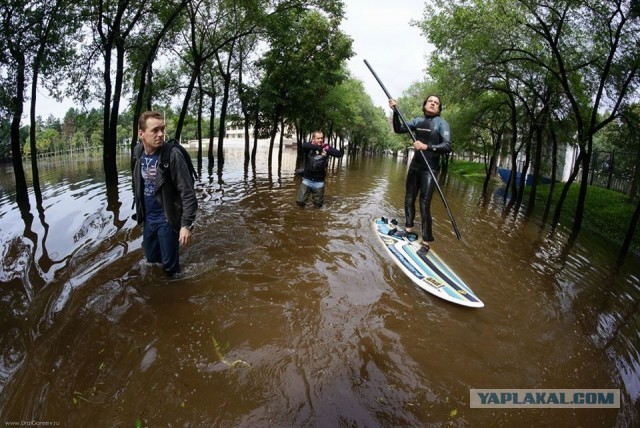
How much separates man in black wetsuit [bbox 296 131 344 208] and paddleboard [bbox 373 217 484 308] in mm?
3299

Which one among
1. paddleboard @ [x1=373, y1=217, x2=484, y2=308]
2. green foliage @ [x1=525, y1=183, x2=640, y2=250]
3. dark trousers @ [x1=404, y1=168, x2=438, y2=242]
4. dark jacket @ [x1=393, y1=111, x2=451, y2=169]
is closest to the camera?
paddleboard @ [x1=373, y1=217, x2=484, y2=308]

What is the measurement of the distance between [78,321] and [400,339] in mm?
3648

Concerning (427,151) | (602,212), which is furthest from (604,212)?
(427,151)

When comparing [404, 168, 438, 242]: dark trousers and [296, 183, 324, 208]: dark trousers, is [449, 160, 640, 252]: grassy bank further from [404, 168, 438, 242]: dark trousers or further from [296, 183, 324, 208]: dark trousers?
[296, 183, 324, 208]: dark trousers

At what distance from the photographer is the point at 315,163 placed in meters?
9.30

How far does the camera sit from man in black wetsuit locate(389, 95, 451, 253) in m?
5.84

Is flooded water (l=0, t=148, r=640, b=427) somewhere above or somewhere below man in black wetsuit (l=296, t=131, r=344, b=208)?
below

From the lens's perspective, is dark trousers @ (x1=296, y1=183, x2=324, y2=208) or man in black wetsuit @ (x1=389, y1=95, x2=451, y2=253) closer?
man in black wetsuit @ (x1=389, y1=95, x2=451, y2=253)

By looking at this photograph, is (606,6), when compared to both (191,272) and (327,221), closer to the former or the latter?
(327,221)

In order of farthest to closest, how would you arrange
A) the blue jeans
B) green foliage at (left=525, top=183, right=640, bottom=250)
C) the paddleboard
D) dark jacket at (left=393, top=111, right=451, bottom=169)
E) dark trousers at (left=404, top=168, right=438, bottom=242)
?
1. green foliage at (left=525, top=183, right=640, bottom=250)
2. dark trousers at (left=404, top=168, right=438, bottom=242)
3. dark jacket at (left=393, top=111, right=451, bottom=169)
4. the paddleboard
5. the blue jeans

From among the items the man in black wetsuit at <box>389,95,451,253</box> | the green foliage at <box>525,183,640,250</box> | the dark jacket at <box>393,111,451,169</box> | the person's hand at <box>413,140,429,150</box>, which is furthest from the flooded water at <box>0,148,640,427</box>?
the green foliage at <box>525,183,640,250</box>

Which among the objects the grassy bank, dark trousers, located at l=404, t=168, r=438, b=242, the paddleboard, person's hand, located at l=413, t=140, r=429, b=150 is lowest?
the grassy bank

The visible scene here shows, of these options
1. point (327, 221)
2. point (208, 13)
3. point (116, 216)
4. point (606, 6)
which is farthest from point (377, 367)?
point (208, 13)

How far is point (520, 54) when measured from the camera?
13.0 meters
